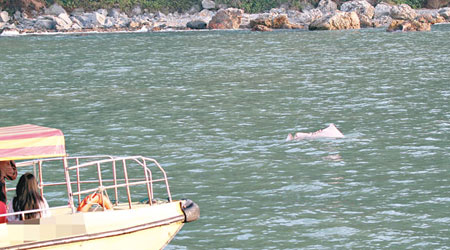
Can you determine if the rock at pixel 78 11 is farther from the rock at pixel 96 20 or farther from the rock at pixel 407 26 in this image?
the rock at pixel 407 26

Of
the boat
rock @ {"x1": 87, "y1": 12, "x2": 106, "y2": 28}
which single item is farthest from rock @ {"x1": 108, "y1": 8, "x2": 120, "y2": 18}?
the boat

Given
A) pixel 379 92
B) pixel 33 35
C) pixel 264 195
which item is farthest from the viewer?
pixel 33 35

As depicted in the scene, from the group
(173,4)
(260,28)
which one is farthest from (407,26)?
(173,4)

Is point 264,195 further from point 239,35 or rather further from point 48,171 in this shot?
point 239,35

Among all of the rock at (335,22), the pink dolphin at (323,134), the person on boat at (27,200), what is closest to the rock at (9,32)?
the rock at (335,22)

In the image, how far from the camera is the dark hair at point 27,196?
36.8 ft

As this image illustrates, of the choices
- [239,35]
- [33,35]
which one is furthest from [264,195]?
[33,35]

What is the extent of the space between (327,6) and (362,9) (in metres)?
8.06

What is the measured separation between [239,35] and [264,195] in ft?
196

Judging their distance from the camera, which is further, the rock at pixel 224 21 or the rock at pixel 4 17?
the rock at pixel 4 17

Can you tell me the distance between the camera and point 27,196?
11312 millimetres

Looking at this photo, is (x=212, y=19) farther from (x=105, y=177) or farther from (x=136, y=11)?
(x=105, y=177)

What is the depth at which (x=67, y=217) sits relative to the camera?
11258 mm

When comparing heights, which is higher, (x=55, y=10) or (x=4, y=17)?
(x=55, y=10)
